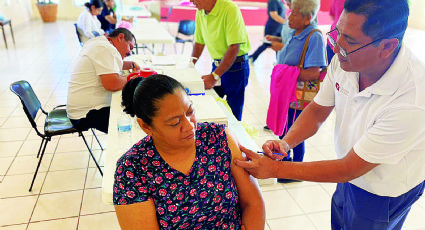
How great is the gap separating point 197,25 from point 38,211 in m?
2.00

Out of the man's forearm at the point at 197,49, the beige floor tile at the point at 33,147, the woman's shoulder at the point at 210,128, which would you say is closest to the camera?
the woman's shoulder at the point at 210,128

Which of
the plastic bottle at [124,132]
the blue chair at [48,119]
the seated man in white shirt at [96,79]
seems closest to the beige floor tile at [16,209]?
the blue chair at [48,119]

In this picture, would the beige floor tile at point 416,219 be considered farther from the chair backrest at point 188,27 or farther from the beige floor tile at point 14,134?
the chair backrest at point 188,27

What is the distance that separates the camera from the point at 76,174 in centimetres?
259

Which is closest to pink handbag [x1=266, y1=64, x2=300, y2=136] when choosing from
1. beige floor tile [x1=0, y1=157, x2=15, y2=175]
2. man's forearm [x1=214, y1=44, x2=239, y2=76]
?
man's forearm [x1=214, y1=44, x2=239, y2=76]

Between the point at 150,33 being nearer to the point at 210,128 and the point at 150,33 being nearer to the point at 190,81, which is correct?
the point at 190,81

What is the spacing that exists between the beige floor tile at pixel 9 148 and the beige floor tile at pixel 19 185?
1.31 ft

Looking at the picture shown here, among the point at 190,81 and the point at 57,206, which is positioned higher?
the point at 190,81

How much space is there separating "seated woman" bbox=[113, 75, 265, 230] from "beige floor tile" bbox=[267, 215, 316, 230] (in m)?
0.98

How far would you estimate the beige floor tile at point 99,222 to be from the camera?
2.06m

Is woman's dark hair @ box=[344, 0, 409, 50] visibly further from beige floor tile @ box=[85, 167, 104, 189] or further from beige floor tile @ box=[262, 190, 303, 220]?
beige floor tile @ box=[85, 167, 104, 189]

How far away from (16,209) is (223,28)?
207 centimetres

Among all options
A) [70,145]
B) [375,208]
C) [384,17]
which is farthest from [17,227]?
[384,17]

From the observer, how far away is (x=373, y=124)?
1.02m
